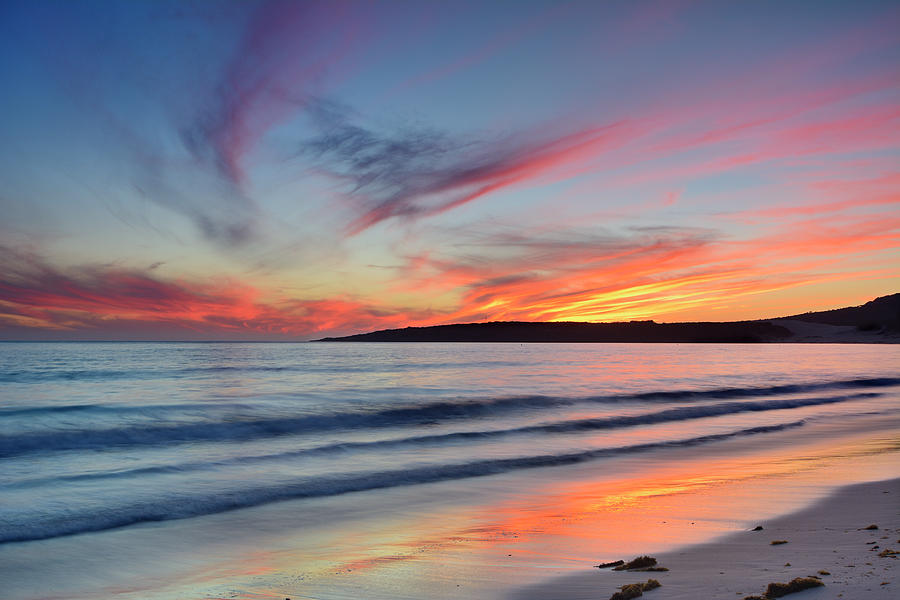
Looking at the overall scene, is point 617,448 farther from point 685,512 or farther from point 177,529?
point 177,529

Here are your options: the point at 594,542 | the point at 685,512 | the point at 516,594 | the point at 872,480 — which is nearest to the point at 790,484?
the point at 872,480

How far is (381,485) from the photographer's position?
10.3 m

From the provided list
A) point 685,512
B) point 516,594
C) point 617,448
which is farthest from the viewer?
point 617,448

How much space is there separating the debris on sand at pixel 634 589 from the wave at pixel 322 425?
11.0 metres

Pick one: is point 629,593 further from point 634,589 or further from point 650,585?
point 650,585

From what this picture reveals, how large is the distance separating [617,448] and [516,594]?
991cm

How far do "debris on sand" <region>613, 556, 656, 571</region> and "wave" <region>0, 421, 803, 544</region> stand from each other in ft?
18.6

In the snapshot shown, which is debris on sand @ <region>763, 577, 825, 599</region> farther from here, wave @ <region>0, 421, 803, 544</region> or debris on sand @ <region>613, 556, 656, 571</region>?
wave @ <region>0, 421, 803, 544</region>

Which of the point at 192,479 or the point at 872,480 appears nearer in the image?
the point at 872,480

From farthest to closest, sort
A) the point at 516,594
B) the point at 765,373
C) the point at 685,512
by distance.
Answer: the point at 765,373 < the point at 685,512 < the point at 516,594

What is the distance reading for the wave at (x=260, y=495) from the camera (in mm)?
7840

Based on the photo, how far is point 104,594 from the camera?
5512 mm

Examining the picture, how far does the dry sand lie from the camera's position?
4.11m

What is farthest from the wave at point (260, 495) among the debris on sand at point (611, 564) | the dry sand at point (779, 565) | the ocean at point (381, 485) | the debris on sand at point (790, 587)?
the debris on sand at point (790, 587)
